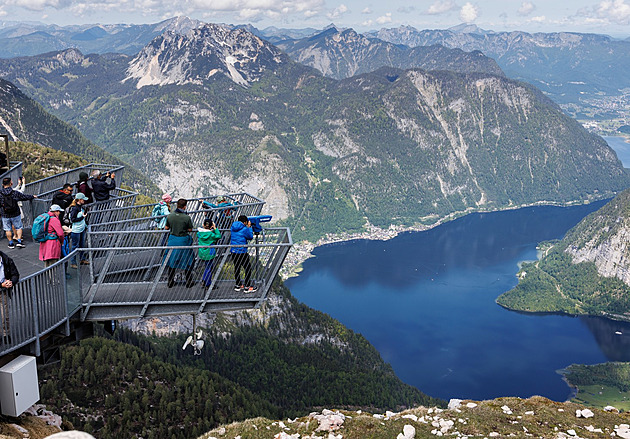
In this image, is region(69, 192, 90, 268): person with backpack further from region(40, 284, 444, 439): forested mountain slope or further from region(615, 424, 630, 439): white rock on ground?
region(40, 284, 444, 439): forested mountain slope

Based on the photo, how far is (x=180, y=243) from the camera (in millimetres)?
22656

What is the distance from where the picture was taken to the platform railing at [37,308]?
17750mm

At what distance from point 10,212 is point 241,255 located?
10.8 meters

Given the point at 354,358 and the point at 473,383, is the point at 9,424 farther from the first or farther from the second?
the point at 473,383

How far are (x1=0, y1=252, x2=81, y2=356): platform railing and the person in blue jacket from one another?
592 centimetres

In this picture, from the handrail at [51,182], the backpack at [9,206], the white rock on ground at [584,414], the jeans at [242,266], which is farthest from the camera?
the handrail at [51,182]

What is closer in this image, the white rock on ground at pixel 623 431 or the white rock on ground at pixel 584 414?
the white rock on ground at pixel 623 431

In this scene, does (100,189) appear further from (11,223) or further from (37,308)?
(37,308)

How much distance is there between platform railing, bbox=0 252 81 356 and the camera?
58.2 feet

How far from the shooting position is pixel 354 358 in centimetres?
17188

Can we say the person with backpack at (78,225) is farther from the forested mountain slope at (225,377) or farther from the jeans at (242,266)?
the forested mountain slope at (225,377)

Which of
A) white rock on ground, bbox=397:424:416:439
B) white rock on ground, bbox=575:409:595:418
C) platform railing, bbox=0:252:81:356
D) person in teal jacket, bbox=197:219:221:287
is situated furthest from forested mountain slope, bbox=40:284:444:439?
white rock on ground, bbox=575:409:595:418

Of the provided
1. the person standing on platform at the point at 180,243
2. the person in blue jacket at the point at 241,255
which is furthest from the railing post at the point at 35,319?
the person in blue jacket at the point at 241,255

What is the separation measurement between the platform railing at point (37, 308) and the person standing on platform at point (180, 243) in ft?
11.5
